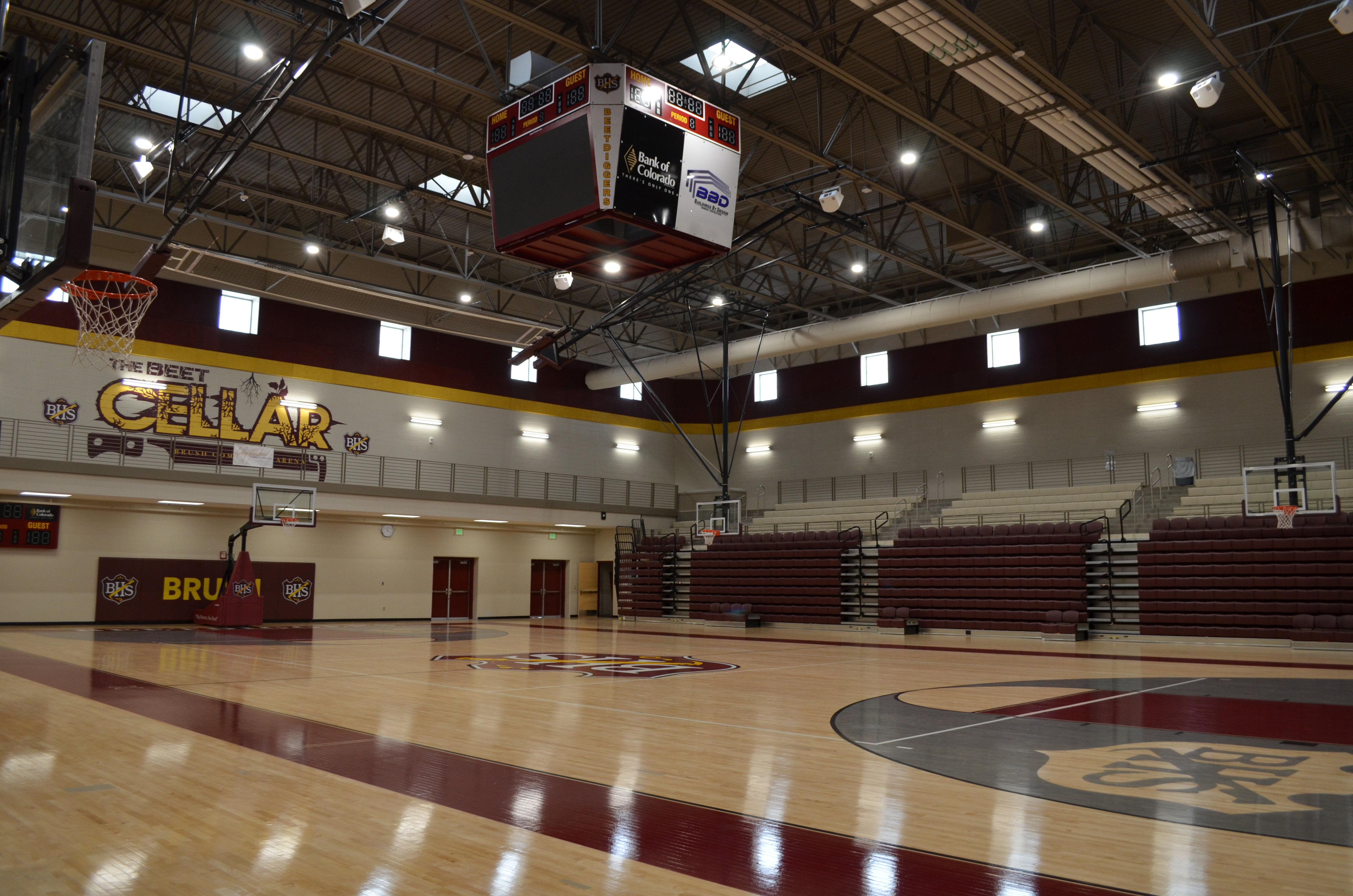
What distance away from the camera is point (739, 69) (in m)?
13.8

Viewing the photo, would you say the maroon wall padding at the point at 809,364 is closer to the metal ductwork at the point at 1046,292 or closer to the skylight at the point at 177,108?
the metal ductwork at the point at 1046,292

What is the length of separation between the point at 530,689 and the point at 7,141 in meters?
6.24

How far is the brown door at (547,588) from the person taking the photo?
2728 centimetres

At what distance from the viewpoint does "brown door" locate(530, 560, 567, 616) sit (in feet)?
89.5

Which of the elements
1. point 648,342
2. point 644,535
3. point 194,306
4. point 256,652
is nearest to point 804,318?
point 648,342

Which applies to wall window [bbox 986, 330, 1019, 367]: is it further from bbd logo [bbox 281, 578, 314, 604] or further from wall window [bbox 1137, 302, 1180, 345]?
bbd logo [bbox 281, 578, 314, 604]

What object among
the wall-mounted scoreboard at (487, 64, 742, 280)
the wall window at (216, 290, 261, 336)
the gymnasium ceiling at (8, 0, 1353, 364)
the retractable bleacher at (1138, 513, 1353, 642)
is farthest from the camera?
the wall window at (216, 290, 261, 336)

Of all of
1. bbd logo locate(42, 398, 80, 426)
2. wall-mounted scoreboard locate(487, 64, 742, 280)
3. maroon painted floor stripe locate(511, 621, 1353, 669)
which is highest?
wall-mounted scoreboard locate(487, 64, 742, 280)

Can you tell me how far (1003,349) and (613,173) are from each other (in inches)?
727

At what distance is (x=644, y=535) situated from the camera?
2761 cm

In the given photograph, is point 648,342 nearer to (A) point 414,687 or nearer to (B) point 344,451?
(B) point 344,451

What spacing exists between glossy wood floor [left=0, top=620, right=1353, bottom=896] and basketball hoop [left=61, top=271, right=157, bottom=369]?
19.5ft

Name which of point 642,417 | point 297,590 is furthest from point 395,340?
point 642,417

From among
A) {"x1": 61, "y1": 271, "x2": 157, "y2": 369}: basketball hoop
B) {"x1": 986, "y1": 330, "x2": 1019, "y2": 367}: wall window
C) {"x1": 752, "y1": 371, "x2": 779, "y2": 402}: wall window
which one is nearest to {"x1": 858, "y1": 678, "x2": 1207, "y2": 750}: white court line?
{"x1": 61, "y1": 271, "x2": 157, "y2": 369}: basketball hoop
